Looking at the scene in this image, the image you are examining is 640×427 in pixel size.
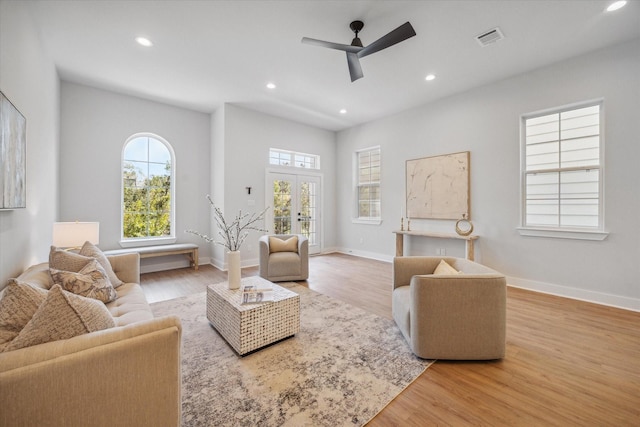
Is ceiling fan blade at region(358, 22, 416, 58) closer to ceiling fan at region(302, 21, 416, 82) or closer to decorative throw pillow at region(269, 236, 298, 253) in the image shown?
ceiling fan at region(302, 21, 416, 82)

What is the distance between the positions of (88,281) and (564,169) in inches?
216

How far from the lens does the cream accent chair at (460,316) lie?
204cm

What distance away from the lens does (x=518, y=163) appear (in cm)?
396

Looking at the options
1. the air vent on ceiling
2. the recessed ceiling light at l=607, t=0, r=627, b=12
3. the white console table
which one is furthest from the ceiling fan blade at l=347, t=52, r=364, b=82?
the white console table

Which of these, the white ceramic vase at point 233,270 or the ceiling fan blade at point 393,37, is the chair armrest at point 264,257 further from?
the ceiling fan blade at point 393,37

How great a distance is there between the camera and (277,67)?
3752mm

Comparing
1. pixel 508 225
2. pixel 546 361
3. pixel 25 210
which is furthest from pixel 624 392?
pixel 25 210

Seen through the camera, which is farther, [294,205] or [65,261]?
[294,205]

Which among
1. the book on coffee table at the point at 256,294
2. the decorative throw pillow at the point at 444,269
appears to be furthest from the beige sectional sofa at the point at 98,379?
the decorative throw pillow at the point at 444,269

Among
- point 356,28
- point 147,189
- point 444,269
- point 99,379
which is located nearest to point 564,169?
point 444,269

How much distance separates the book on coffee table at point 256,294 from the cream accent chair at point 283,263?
1432mm

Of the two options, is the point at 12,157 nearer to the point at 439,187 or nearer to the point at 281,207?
the point at 281,207

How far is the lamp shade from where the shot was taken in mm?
2811

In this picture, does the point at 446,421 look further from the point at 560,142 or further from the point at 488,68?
the point at 488,68
